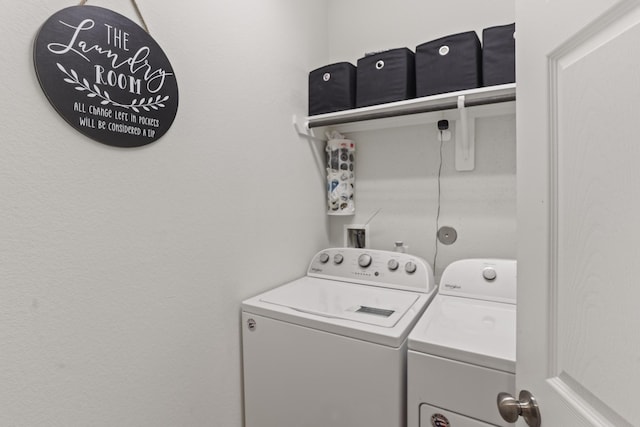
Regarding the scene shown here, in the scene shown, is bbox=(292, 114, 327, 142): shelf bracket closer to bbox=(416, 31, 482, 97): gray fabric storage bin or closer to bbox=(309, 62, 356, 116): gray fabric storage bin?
bbox=(309, 62, 356, 116): gray fabric storage bin

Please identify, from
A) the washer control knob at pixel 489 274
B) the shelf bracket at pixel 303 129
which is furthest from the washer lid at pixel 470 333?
the shelf bracket at pixel 303 129

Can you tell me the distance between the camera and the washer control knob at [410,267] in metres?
1.51

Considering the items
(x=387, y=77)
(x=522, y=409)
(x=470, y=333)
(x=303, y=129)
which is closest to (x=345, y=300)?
(x=470, y=333)

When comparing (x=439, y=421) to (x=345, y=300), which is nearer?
(x=439, y=421)

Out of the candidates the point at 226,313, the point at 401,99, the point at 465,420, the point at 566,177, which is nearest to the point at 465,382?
the point at 465,420

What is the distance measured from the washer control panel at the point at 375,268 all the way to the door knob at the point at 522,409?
0.80m

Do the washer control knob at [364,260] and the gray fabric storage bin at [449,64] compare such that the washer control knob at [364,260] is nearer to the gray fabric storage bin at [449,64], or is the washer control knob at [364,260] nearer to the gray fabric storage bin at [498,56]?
the gray fabric storage bin at [449,64]

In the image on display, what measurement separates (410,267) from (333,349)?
1.97 ft

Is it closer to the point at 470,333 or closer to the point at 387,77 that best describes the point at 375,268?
the point at 470,333

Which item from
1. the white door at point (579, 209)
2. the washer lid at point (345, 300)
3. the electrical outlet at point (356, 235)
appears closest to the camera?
the white door at point (579, 209)

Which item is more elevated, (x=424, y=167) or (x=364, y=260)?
(x=424, y=167)

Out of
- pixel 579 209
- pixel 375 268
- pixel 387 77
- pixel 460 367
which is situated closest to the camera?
pixel 579 209

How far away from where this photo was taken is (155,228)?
41.5 inches

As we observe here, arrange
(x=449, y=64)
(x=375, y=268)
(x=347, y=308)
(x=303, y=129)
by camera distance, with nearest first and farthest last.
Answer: (x=347, y=308), (x=449, y=64), (x=375, y=268), (x=303, y=129)
